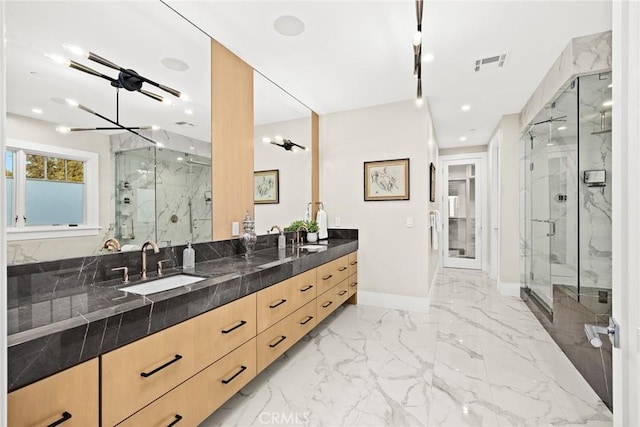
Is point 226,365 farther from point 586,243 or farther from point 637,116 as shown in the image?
point 586,243

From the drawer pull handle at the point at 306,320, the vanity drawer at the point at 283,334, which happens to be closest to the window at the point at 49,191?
the vanity drawer at the point at 283,334

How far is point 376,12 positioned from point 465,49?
38.0 inches

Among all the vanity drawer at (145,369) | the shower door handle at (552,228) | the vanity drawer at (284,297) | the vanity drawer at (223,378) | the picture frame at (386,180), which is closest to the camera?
the vanity drawer at (145,369)

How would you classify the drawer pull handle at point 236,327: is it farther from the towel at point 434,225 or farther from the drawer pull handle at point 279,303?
the towel at point 434,225

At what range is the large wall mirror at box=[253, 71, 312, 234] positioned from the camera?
3.01 m

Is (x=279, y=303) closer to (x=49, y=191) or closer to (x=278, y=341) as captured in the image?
(x=278, y=341)

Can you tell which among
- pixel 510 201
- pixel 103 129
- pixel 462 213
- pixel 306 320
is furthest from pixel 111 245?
pixel 462 213

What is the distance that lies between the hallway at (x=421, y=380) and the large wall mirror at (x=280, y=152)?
1.34m

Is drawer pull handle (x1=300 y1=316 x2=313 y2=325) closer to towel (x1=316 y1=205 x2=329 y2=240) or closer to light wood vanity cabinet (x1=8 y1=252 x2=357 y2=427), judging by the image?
light wood vanity cabinet (x1=8 y1=252 x2=357 y2=427)

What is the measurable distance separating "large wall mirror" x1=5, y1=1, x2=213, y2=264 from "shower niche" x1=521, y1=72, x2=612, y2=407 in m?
3.08

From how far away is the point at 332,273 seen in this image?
3111 millimetres

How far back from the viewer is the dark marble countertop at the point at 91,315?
0.91 metres

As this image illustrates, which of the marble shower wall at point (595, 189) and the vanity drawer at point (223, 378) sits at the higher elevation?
the marble shower wall at point (595, 189)

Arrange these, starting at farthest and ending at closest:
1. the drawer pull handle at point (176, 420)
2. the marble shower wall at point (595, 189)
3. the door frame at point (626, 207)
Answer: the marble shower wall at point (595, 189)
the drawer pull handle at point (176, 420)
the door frame at point (626, 207)
